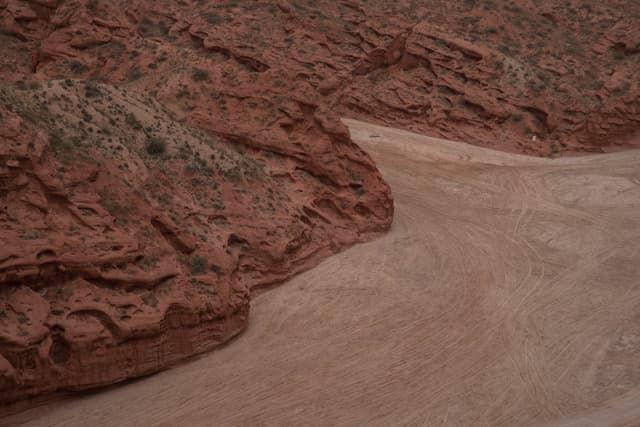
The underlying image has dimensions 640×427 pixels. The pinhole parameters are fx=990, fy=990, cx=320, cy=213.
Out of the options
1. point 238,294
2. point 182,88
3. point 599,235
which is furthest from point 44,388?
point 599,235

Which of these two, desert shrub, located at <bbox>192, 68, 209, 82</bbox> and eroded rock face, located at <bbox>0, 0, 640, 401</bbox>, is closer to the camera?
eroded rock face, located at <bbox>0, 0, 640, 401</bbox>

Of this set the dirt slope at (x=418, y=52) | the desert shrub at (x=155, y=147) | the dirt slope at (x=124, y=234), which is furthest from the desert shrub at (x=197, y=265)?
the dirt slope at (x=418, y=52)

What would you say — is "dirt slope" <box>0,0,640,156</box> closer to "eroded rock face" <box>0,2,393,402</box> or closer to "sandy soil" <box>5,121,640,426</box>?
"eroded rock face" <box>0,2,393,402</box>

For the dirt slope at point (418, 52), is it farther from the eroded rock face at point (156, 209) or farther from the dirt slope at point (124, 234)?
the dirt slope at point (124, 234)

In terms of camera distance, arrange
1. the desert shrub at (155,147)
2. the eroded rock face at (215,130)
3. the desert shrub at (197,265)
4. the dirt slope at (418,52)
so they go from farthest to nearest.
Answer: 1. the dirt slope at (418,52)
2. the desert shrub at (155,147)
3. the desert shrub at (197,265)
4. the eroded rock face at (215,130)

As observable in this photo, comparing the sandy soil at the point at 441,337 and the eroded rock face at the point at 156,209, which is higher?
the eroded rock face at the point at 156,209

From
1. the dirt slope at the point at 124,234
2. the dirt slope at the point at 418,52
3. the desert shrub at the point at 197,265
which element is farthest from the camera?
the dirt slope at the point at 418,52

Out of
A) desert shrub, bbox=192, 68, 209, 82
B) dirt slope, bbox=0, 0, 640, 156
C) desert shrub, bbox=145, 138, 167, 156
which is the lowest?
dirt slope, bbox=0, 0, 640, 156

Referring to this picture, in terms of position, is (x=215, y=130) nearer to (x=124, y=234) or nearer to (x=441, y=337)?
(x=124, y=234)

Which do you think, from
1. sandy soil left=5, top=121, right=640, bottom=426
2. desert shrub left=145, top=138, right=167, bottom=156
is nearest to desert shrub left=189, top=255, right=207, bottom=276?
sandy soil left=5, top=121, right=640, bottom=426
